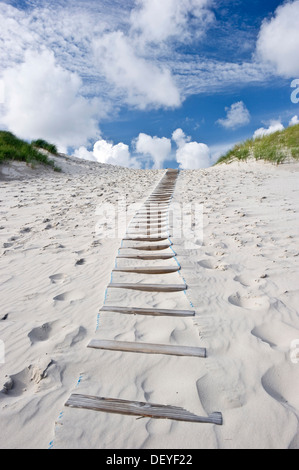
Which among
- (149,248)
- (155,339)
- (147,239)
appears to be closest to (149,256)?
(149,248)

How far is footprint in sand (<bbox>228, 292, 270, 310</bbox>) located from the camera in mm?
2469

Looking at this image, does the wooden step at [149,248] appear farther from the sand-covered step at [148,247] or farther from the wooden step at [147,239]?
the wooden step at [147,239]

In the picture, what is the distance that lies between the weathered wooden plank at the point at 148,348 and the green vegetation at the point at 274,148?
1083cm

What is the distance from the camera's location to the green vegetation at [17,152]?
35.0ft

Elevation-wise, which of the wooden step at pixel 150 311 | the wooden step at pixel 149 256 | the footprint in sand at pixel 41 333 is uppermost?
the wooden step at pixel 149 256

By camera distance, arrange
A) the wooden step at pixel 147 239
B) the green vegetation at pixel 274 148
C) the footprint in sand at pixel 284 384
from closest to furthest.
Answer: the footprint in sand at pixel 284 384 → the wooden step at pixel 147 239 → the green vegetation at pixel 274 148

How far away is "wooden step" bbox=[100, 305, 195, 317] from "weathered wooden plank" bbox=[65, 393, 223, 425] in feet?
2.88

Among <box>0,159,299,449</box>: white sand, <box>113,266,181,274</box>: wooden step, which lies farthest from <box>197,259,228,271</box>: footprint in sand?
<box>113,266,181,274</box>: wooden step

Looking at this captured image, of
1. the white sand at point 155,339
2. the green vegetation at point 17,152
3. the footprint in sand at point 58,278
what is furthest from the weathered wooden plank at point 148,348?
the green vegetation at point 17,152

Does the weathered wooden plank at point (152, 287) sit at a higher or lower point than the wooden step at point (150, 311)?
higher

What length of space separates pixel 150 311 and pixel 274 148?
11.7 m

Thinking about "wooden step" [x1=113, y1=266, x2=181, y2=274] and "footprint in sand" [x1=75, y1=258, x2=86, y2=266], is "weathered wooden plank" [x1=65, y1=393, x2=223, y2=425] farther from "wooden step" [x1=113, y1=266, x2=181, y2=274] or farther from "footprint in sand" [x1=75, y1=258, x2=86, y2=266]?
"footprint in sand" [x1=75, y1=258, x2=86, y2=266]
